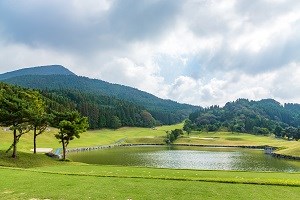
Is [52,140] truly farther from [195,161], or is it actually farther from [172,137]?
[172,137]

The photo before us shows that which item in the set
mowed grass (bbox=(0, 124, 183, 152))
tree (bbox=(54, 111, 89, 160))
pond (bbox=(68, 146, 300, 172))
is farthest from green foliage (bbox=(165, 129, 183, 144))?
tree (bbox=(54, 111, 89, 160))

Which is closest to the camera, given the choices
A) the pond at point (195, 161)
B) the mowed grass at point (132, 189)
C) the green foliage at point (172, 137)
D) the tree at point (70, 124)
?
the mowed grass at point (132, 189)

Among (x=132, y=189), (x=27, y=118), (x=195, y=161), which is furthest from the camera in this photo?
(x=195, y=161)

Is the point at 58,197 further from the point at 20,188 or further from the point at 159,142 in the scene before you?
the point at 159,142

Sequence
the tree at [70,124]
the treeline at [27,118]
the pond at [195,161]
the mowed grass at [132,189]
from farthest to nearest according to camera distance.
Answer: the pond at [195,161] < the tree at [70,124] < the treeline at [27,118] < the mowed grass at [132,189]

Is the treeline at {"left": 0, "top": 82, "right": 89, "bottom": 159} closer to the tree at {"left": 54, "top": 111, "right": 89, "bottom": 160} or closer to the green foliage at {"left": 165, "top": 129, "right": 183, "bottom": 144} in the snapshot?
the tree at {"left": 54, "top": 111, "right": 89, "bottom": 160}

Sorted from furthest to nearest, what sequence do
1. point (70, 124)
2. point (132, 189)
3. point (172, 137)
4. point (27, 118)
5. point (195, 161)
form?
point (172, 137), point (195, 161), point (70, 124), point (27, 118), point (132, 189)

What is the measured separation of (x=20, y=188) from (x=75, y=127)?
125 ft

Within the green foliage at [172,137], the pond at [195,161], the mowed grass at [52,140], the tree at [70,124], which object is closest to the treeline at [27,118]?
the tree at [70,124]

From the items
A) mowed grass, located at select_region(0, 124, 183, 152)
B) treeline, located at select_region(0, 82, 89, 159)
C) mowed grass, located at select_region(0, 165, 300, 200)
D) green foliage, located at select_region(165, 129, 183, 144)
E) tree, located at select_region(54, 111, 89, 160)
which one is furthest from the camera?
green foliage, located at select_region(165, 129, 183, 144)

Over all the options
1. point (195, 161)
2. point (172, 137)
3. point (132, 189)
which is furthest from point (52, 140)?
point (132, 189)

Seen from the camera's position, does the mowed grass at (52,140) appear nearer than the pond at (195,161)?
No

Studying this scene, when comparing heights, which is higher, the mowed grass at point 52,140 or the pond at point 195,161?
the mowed grass at point 52,140

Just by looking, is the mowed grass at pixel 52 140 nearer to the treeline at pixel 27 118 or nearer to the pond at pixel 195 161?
the pond at pixel 195 161
